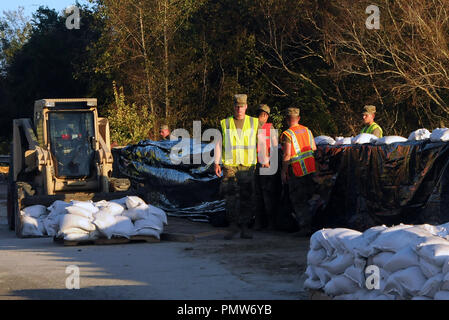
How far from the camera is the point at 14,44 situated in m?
56.9

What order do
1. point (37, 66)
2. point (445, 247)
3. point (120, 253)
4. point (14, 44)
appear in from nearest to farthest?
point (445, 247), point (120, 253), point (37, 66), point (14, 44)

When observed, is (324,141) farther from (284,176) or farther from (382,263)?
(382,263)

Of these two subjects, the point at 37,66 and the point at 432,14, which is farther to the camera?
the point at 37,66

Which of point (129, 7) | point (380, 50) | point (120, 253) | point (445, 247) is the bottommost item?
point (120, 253)

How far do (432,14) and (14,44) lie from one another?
134 feet

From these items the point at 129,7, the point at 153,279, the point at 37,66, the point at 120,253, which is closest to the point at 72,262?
the point at 120,253

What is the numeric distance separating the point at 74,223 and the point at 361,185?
4135 millimetres

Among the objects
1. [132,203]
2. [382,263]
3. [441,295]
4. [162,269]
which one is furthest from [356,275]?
[132,203]

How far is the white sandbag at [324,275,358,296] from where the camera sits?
6.44 meters

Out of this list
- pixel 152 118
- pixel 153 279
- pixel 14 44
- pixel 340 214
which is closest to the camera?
pixel 153 279

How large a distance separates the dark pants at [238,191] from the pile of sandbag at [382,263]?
4.88 metres

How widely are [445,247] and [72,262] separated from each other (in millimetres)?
5162

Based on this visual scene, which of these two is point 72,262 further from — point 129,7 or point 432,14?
point 129,7

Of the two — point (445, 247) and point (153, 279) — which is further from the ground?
point (445, 247)
